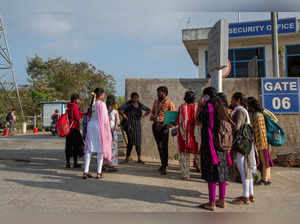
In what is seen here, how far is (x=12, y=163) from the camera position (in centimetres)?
719

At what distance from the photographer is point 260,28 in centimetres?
1758

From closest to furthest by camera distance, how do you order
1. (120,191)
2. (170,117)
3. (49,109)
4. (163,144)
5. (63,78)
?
(120,191)
(170,117)
(163,144)
(49,109)
(63,78)

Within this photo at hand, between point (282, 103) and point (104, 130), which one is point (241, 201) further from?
point (282, 103)

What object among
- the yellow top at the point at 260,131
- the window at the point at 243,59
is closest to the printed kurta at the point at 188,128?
the yellow top at the point at 260,131

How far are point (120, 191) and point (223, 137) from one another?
76.1 inches

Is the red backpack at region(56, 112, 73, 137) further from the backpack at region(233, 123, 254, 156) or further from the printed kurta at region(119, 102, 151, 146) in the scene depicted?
the backpack at region(233, 123, 254, 156)

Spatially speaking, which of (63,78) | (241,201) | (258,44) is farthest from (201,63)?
(63,78)

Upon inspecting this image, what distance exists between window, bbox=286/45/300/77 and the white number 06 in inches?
467

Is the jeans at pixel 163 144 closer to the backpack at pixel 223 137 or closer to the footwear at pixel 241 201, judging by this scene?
the footwear at pixel 241 201

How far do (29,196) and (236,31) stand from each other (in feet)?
54.4

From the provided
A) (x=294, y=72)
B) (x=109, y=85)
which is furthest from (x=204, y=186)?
(x=109, y=85)

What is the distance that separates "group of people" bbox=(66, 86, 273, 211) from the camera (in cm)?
405

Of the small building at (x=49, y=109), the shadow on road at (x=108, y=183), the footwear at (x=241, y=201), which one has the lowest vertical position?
the footwear at (x=241, y=201)

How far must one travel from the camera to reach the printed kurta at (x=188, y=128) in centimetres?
559
